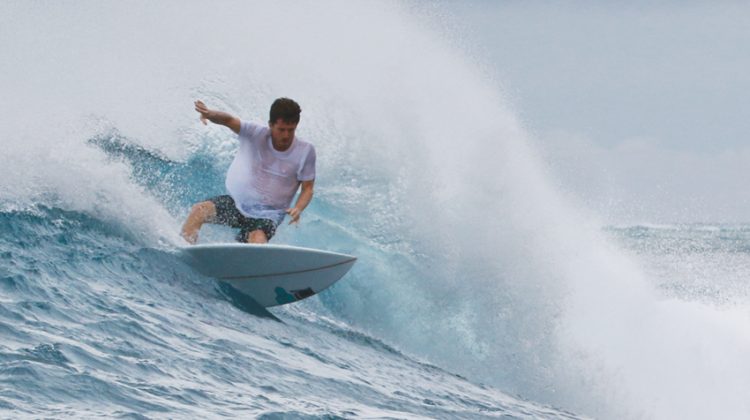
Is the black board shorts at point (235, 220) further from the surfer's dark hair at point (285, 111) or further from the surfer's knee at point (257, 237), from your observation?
the surfer's dark hair at point (285, 111)

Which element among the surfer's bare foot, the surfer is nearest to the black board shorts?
the surfer

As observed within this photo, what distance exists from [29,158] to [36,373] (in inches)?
185

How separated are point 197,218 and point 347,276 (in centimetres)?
341

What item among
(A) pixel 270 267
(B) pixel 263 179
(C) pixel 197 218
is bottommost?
(A) pixel 270 267

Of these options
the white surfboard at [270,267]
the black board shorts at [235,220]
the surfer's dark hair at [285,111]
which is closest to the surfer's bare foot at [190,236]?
the white surfboard at [270,267]

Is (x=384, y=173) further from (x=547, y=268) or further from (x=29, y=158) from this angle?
(x=29, y=158)

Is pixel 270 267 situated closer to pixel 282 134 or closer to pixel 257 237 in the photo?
pixel 257 237

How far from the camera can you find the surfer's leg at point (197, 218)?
9.94 m

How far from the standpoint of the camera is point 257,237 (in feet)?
32.1

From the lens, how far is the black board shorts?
32.3 ft

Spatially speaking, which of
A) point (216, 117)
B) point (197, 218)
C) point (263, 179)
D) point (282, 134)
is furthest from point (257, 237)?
point (216, 117)

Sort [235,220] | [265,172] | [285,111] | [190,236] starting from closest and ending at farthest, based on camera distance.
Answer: [285,111], [265,172], [235,220], [190,236]

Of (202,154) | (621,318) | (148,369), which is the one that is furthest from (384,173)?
(148,369)

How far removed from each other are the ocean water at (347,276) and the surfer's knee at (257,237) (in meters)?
0.57
